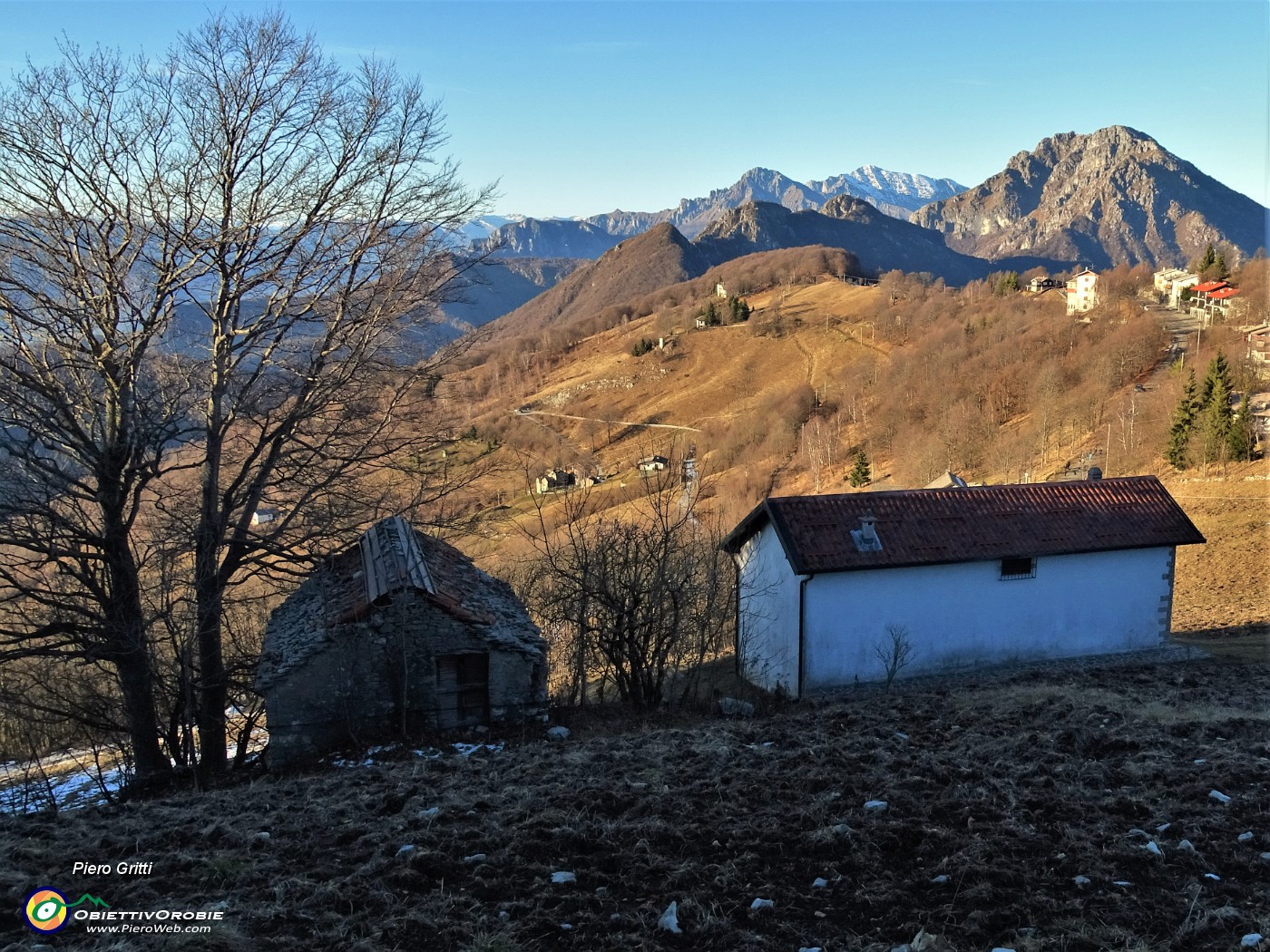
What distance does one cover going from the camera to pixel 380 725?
40.8 feet

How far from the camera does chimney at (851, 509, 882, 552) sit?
1912cm

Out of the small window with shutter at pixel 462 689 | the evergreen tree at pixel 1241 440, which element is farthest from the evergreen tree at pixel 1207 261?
the small window with shutter at pixel 462 689

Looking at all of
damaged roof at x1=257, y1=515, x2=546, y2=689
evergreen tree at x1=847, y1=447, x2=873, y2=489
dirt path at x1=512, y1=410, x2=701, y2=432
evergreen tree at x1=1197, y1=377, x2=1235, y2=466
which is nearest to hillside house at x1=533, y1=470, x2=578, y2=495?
evergreen tree at x1=847, y1=447, x2=873, y2=489

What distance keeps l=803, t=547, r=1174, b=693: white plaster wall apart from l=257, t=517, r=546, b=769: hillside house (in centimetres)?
810

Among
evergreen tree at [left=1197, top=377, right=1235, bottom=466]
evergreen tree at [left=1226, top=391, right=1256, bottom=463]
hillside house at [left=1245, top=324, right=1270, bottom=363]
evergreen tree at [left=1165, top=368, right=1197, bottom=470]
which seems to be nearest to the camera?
evergreen tree at [left=1226, top=391, right=1256, bottom=463]

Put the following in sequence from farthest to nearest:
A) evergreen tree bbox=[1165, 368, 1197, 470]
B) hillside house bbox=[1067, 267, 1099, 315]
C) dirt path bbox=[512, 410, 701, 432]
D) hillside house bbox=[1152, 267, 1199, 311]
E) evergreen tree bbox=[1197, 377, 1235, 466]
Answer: hillside house bbox=[1152, 267, 1199, 311] → hillside house bbox=[1067, 267, 1099, 315] → dirt path bbox=[512, 410, 701, 432] → evergreen tree bbox=[1165, 368, 1197, 470] → evergreen tree bbox=[1197, 377, 1235, 466]

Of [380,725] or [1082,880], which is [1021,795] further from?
[380,725]

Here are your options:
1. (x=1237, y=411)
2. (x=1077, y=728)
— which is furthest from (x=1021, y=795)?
(x=1237, y=411)

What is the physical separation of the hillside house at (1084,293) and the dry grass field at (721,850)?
11428 centimetres

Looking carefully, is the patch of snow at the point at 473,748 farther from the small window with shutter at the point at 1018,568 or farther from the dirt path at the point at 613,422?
the dirt path at the point at 613,422

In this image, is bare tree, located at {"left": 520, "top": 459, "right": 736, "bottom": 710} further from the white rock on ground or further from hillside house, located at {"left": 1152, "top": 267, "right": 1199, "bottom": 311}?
hillside house, located at {"left": 1152, "top": 267, "right": 1199, "bottom": 311}

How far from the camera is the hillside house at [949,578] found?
62.0ft

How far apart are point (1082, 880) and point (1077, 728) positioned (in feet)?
17.9

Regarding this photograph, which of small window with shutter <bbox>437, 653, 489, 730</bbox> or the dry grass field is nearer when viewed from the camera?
the dry grass field
